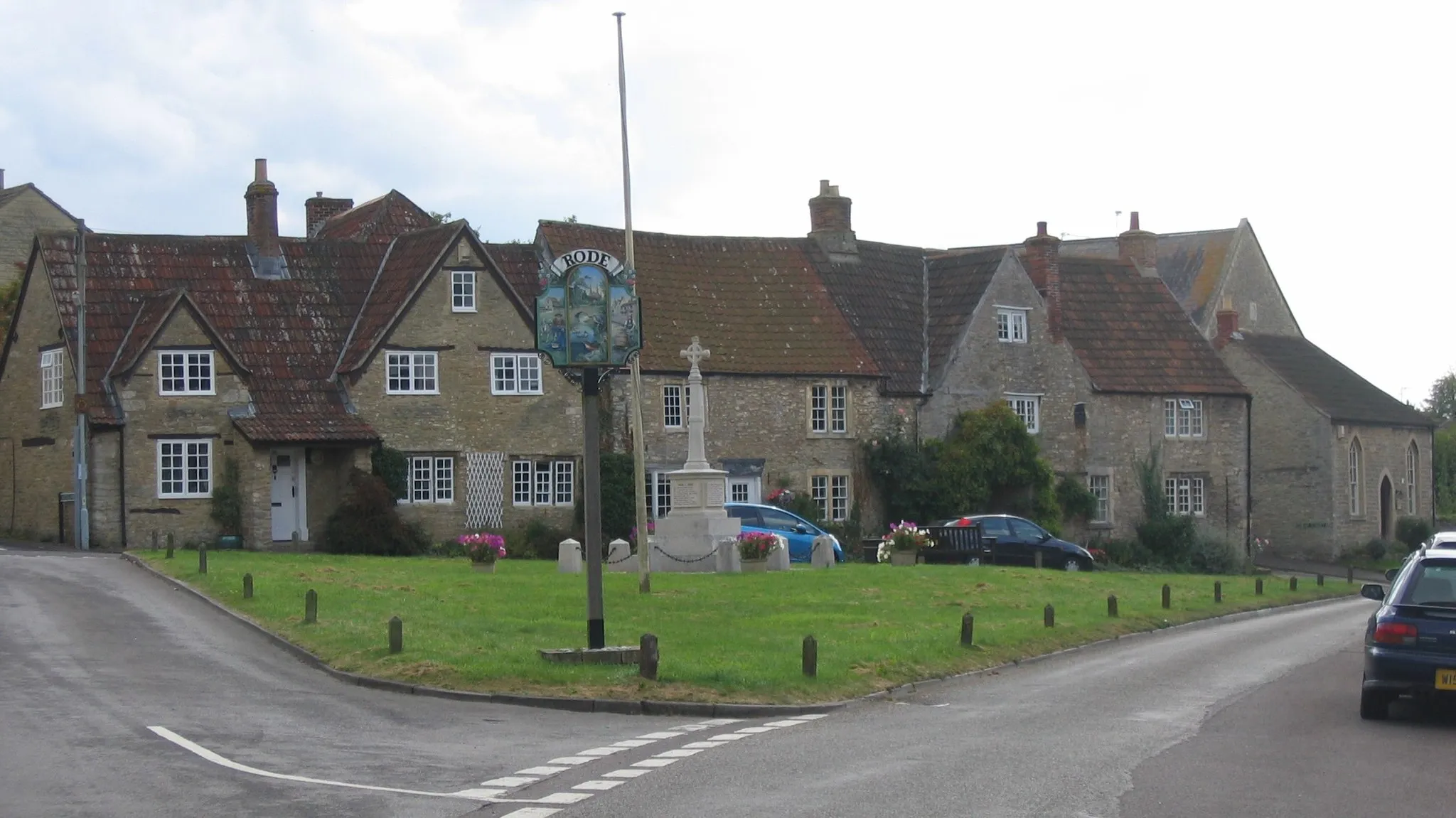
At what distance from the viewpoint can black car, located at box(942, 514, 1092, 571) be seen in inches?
1828

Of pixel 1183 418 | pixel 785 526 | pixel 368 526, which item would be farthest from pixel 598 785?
pixel 1183 418

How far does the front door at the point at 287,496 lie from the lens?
46.3 metres

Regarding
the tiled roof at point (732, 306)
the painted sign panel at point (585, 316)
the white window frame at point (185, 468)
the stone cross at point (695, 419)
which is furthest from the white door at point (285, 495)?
the painted sign panel at point (585, 316)

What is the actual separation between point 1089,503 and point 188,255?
2875cm

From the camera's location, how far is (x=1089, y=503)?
187 ft

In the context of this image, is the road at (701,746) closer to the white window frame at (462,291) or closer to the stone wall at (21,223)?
the white window frame at (462,291)

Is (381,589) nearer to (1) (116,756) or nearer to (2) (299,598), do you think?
(2) (299,598)

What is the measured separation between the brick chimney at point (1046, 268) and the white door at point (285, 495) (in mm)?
25890

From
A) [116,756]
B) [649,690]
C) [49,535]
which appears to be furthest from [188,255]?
[116,756]

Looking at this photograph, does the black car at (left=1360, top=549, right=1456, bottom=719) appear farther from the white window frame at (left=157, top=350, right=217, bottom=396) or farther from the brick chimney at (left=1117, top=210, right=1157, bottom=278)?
the brick chimney at (left=1117, top=210, right=1157, bottom=278)

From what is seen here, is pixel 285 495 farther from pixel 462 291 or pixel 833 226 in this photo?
pixel 833 226

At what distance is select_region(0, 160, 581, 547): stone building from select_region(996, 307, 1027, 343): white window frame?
1532 centimetres

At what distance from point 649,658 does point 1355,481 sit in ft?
162

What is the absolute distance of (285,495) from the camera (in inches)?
1832
